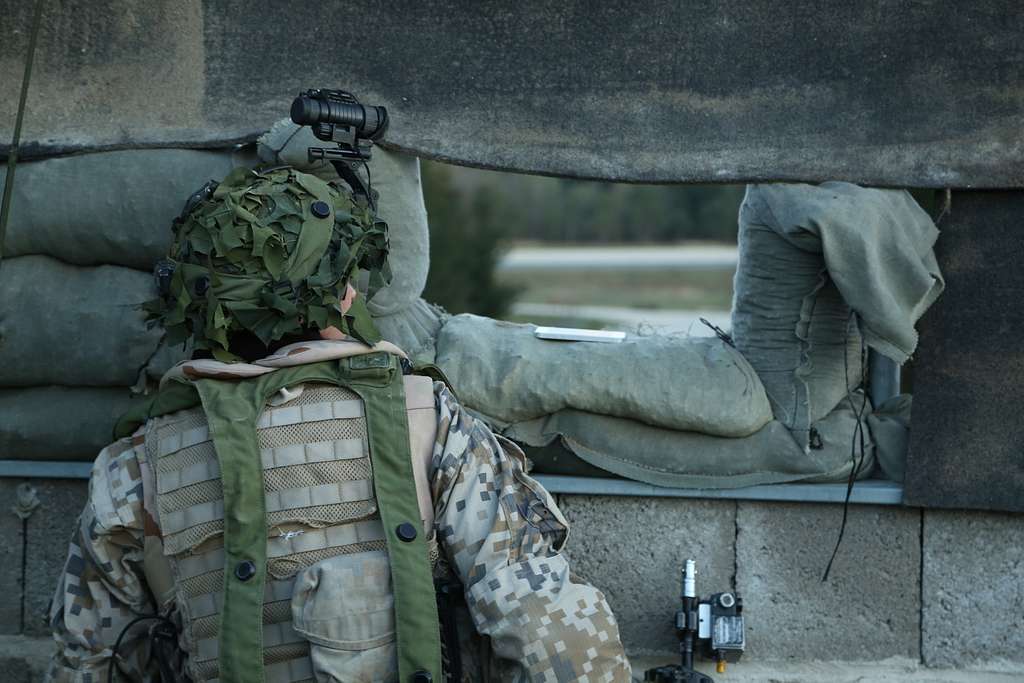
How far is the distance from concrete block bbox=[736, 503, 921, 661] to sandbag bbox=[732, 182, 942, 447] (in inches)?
10.1

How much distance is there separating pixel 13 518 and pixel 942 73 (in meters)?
2.90

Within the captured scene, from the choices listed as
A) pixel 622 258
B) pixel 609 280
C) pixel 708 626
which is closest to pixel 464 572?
pixel 708 626

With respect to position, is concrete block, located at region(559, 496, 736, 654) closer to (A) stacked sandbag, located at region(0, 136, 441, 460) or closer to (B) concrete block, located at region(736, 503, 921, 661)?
(B) concrete block, located at region(736, 503, 921, 661)

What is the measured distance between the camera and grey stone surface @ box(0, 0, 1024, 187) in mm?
3348

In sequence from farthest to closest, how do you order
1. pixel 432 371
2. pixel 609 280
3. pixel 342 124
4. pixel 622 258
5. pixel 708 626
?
pixel 622 258 < pixel 609 280 < pixel 708 626 < pixel 342 124 < pixel 432 371

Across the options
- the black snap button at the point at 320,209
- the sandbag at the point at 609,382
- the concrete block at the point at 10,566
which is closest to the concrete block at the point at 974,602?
the sandbag at the point at 609,382

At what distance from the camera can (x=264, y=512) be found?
2346 mm

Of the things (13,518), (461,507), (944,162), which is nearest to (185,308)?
(461,507)

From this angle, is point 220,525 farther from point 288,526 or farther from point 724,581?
point 724,581

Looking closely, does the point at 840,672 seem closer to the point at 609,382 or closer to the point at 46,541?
the point at 609,382

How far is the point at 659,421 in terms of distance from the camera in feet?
11.6

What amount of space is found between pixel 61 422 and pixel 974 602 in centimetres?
262

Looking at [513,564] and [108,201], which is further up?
[108,201]

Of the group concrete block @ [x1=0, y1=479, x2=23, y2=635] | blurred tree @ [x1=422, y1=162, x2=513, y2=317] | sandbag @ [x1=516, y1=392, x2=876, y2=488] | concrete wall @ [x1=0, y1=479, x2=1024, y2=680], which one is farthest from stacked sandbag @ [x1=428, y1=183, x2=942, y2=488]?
blurred tree @ [x1=422, y1=162, x2=513, y2=317]
